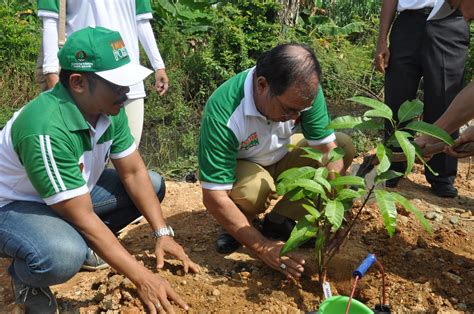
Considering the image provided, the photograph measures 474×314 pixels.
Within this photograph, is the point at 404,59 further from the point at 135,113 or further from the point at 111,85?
the point at 111,85

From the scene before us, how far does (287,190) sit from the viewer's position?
215 centimetres

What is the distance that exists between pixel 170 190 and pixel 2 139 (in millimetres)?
1805

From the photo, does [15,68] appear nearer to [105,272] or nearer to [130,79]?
[105,272]

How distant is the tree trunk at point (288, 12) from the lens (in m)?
6.55

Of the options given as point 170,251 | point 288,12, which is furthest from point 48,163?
point 288,12

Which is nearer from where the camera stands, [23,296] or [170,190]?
[23,296]

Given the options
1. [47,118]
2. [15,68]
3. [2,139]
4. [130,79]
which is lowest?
[15,68]

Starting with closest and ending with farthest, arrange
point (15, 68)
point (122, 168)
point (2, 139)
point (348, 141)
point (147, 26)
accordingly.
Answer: point (2, 139) < point (122, 168) < point (348, 141) < point (147, 26) < point (15, 68)

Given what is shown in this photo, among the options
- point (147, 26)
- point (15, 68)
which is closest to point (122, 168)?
point (147, 26)

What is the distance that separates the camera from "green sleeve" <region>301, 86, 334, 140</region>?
8.60 feet

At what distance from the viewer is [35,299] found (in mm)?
2193

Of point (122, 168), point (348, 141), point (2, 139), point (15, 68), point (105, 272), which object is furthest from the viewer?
point (15, 68)

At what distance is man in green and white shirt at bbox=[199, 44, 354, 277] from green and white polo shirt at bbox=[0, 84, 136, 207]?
0.54 meters

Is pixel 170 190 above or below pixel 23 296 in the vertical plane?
below
